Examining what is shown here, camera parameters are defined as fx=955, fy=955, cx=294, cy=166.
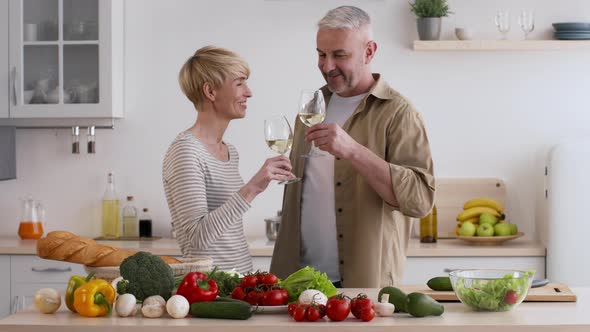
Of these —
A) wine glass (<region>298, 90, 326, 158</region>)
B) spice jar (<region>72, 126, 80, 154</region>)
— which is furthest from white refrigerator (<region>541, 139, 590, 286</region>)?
spice jar (<region>72, 126, 80, 154</region>)

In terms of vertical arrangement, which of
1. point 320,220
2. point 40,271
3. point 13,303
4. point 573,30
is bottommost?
point 13,303

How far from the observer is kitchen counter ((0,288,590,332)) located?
2213mm

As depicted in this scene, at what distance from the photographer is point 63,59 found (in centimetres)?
459

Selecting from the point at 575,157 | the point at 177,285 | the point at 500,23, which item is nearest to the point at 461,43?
the point at 500,23

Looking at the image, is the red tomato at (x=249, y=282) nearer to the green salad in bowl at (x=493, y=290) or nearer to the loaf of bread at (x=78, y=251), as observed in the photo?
the loaf of bread at (x=78, y=251)

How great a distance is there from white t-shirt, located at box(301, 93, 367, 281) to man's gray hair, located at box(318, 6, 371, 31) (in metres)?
0.25

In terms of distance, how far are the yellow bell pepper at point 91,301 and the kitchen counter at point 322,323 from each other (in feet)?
0.06

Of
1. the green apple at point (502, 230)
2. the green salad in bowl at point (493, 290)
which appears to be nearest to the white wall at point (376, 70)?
the green apple at point (502, 230)

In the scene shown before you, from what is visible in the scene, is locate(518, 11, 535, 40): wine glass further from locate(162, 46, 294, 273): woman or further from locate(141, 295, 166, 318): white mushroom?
locate(141, 295, 166, 318): white mushroom

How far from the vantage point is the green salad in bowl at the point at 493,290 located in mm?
2344

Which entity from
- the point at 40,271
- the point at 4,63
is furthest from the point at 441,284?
the point at 4,63

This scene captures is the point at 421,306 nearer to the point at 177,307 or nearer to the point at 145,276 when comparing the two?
the point at 177,307

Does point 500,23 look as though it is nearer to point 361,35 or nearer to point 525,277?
point 361,35

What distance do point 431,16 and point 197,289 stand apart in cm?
252
